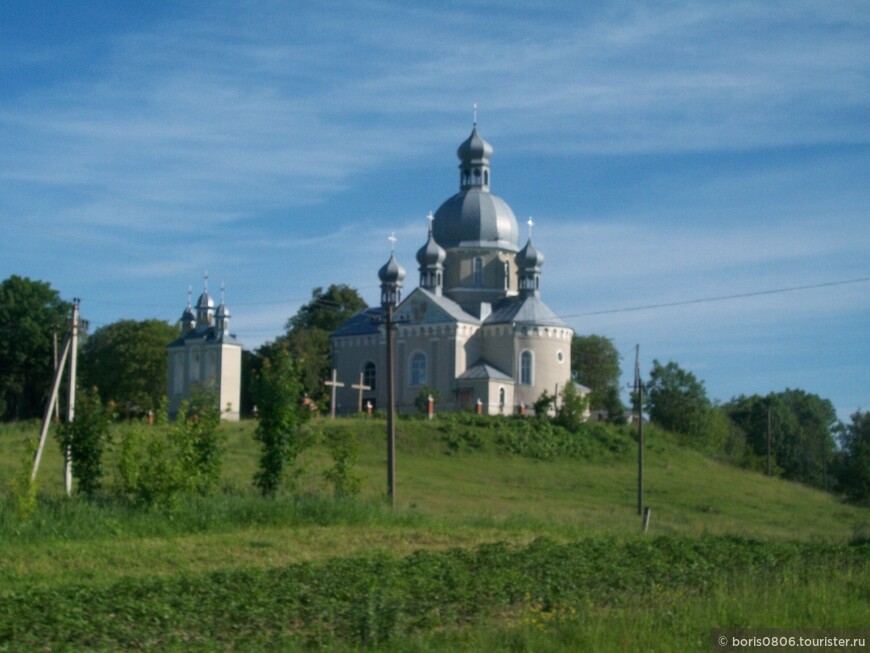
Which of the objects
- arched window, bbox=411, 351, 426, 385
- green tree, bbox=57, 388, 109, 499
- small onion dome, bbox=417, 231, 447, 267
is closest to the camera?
green tree, bbox=57, 388, 109, 499

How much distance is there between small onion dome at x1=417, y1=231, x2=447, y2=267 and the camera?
5972 centimetres

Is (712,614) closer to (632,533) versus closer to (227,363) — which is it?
(632,533)

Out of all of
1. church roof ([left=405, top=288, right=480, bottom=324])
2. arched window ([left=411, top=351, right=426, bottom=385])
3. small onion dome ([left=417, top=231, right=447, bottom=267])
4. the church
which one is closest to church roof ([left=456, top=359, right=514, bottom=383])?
the church

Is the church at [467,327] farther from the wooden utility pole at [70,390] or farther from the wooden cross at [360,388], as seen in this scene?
the wooden utility pole at [70,390]

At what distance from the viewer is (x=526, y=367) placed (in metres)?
57.8

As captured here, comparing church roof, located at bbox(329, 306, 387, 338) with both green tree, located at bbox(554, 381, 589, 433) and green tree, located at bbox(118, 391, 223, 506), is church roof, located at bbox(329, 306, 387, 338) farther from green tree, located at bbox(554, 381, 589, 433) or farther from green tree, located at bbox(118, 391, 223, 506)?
green tree, located at bbox(118, 391, 223, 506)

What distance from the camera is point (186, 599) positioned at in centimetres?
1378

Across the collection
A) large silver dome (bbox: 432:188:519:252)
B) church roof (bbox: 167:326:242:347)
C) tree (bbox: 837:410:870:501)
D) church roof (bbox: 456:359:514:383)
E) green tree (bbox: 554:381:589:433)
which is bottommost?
tree (bbox: 837:410:870:501)

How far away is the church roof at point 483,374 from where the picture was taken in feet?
185

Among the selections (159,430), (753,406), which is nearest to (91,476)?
(159,430)

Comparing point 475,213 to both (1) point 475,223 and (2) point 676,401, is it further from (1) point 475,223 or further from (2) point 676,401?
(2) point 676,401

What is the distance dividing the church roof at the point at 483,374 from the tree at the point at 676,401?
819 inches

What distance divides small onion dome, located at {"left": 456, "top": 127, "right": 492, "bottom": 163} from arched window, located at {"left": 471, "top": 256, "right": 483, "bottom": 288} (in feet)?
17.6

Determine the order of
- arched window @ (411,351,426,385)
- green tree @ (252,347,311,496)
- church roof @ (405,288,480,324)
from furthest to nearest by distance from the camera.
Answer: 1. arched window @ (411,351,426,385)
2. church roof @ (405,288,480,324)
3. green tree @ (252,347,311,496)
